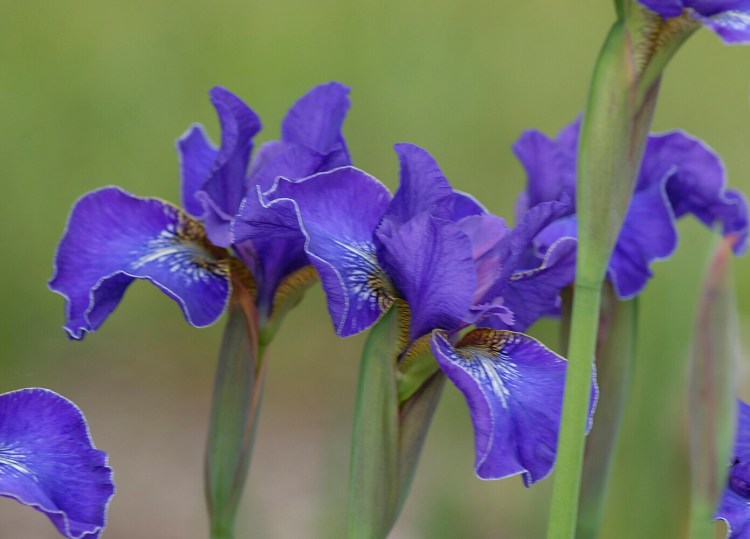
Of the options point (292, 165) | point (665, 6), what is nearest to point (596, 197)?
point (665, 6)

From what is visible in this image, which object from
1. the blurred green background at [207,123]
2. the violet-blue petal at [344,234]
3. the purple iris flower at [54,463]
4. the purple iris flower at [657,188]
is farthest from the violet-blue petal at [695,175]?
the blurred green background at [207,123]

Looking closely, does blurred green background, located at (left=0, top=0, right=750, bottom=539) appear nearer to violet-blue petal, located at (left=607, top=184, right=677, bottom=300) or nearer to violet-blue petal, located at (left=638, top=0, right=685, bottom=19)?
violet-blue petal, located at (left=607, top=184, right=677, bottom=300)

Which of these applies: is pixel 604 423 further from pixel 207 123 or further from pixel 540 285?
pixel 207 123

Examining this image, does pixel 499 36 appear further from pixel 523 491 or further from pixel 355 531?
pixel 355 531

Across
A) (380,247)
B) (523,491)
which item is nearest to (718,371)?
(380,247)

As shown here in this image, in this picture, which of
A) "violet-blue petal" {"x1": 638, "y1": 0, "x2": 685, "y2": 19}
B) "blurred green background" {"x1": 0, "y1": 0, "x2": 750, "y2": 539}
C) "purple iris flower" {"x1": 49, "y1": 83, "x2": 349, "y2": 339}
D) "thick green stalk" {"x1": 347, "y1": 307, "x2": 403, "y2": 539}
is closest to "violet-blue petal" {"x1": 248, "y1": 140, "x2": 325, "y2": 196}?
"purple iris flower" {"x1": 49, "y1": 83, "x2": 349, "y2": 339}

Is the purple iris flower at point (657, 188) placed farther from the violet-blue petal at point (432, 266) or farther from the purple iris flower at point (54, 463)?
the purple iris flower at point (54, 463)
